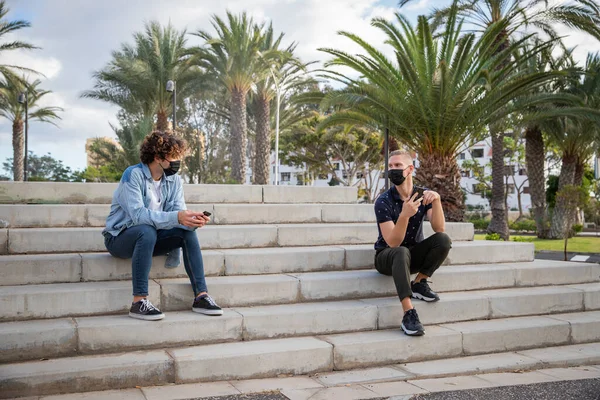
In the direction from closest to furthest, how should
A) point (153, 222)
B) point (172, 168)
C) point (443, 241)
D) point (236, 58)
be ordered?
point (153, 222), point (172, 168), point (443, 241), point (236, 58)

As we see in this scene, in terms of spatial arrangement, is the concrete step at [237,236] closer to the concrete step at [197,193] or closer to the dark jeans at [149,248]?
the dark jeans at [149,248]

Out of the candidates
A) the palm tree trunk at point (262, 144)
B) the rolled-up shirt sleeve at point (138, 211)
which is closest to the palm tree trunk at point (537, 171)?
the palm tree trunk at point (262, 144)

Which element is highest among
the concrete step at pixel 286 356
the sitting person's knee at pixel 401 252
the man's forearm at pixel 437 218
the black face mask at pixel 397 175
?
the black face mask at pixel 397 175

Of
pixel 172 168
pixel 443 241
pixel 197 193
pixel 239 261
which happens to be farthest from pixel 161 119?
pixel 443 241

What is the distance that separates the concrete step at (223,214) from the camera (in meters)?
6.10

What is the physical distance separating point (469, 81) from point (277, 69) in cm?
1502

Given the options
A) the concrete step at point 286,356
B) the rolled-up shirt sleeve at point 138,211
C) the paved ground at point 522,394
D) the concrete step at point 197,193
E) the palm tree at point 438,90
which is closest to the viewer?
the concrete step at point 286,356

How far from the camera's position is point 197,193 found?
7.62m

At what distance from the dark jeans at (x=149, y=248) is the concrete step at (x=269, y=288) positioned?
0.25 m

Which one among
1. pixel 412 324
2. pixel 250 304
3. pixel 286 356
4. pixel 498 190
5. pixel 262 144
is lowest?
pixel 286 356

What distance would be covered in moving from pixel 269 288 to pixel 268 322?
478 millimetres

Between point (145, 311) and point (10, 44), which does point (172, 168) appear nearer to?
point (145, 311)

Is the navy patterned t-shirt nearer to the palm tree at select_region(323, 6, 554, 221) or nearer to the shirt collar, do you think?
the shirt collar

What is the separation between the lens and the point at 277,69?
81.9 feet
